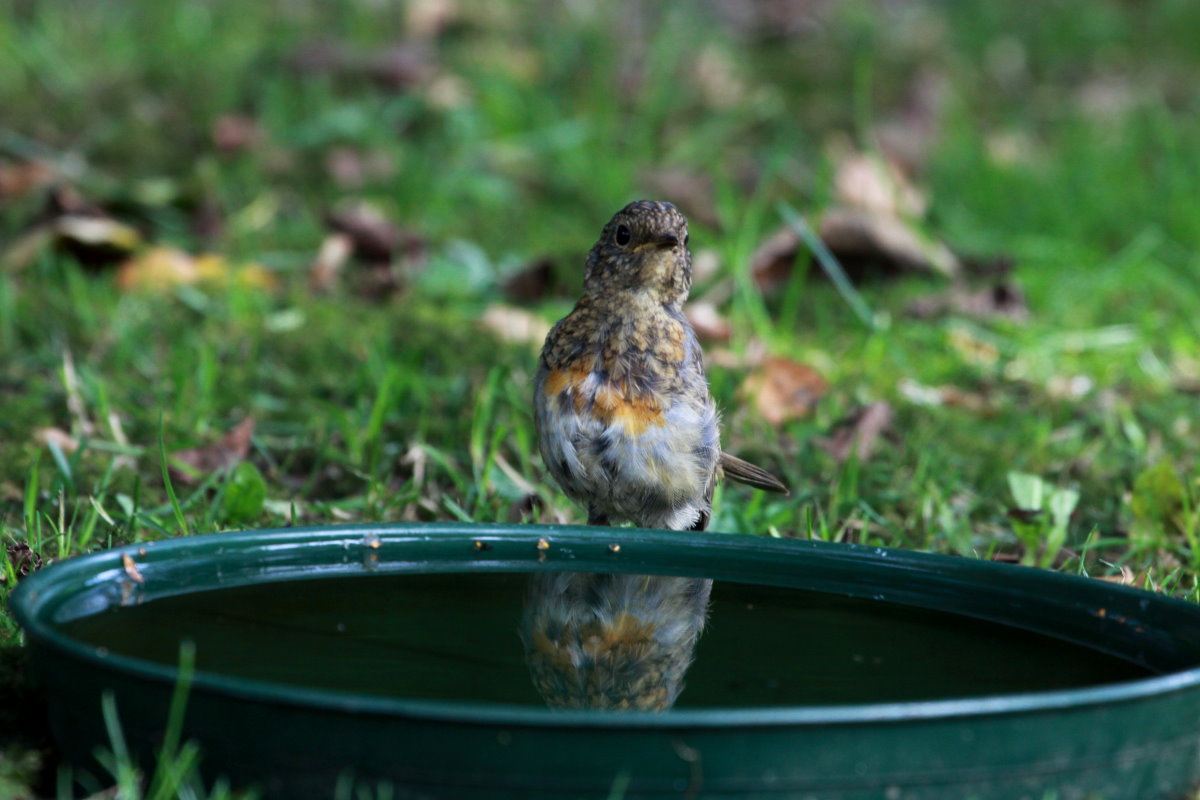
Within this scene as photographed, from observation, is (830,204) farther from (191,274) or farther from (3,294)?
(3,294)

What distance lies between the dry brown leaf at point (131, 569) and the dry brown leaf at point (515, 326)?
2.28 meters

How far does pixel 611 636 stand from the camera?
2297 mm

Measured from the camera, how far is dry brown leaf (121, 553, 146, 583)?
7.13ft

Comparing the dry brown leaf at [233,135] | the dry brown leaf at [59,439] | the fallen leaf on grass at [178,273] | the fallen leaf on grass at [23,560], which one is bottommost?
the dry brown leaf at [59,439]

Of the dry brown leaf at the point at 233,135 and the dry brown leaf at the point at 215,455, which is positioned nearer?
the dry brown leaf at the point at 215,455

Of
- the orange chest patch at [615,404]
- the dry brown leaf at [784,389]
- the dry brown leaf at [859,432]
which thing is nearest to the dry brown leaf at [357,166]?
the dry brown leaf at [784,389]

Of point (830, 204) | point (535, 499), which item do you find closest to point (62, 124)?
point (830, 204)

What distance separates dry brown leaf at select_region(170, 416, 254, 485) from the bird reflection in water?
1.25 m

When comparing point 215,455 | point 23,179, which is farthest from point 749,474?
point 23,179

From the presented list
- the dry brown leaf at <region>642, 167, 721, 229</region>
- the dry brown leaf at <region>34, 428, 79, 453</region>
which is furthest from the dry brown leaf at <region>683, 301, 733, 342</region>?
the dry brown leaf at <region>34, 428, 79, 453</region>

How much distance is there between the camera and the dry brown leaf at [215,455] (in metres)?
3.45

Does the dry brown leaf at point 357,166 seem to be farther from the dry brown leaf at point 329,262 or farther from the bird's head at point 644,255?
the bird's head at point 644,255

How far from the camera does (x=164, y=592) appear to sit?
2.25 meters

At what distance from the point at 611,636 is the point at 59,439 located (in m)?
1.74
